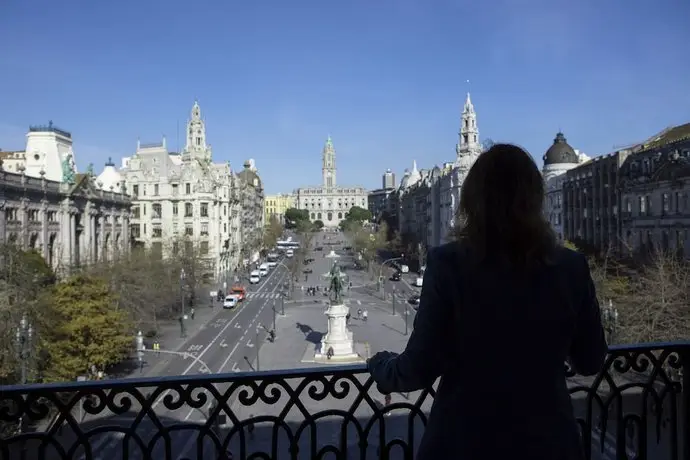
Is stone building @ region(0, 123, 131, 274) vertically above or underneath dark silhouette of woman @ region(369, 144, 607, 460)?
above

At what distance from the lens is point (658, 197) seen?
136 feet

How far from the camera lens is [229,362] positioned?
107 feet

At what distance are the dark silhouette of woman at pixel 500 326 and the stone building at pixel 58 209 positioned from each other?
41.5 metres

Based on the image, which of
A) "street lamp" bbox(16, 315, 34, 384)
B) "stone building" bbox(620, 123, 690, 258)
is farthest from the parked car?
"street lamp" bbox(16, 315, 34, 384)

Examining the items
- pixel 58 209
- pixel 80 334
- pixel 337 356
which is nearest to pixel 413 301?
pixel 337 356

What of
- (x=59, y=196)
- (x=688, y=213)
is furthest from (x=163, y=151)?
(x=688, y=213)

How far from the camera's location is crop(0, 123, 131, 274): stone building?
146ft

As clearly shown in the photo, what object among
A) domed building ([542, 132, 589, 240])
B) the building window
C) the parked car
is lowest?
the parked car

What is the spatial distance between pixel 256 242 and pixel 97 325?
290 feet

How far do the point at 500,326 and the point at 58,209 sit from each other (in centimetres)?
5473

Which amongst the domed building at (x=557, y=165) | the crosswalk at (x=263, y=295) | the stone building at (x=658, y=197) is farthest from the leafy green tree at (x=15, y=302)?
the domed building at (x=557, y=165)

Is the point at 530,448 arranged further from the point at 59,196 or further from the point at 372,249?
the point at 372,249

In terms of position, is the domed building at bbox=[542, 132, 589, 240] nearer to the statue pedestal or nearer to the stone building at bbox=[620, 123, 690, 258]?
the stone building at bbox=[620, 123, 690, 258]

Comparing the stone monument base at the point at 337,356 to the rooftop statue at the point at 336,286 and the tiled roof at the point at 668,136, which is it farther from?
the tiled roof at the point at 668,136
